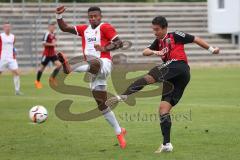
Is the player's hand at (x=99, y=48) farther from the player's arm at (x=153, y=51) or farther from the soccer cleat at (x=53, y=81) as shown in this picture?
the soccer cleat at (x=53, y=81)

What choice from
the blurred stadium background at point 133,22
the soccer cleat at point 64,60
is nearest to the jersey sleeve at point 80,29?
the soccer cleat at point 64,60

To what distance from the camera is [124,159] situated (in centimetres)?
1108

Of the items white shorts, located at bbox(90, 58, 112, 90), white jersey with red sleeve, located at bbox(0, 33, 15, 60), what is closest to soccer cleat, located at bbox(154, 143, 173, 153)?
white shorts, located at bbox(90, 58, 112, 90)

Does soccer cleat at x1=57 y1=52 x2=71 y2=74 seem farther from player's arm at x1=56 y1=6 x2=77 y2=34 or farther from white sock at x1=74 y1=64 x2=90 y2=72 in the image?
player's arm at x1=56 y1=6 x2=77 y2=34

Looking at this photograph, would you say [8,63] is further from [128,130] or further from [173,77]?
[173,77]

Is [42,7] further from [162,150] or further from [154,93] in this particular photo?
[162,150]

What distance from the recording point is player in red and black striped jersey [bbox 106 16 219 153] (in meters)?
11.7

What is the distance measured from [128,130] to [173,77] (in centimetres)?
340

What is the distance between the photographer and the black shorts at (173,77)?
1173cm

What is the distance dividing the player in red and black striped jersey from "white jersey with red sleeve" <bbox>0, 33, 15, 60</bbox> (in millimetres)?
14087

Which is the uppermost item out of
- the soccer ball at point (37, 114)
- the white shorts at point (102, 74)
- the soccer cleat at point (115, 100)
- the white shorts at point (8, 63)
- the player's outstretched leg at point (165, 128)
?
the white shorts at point (102, 74)

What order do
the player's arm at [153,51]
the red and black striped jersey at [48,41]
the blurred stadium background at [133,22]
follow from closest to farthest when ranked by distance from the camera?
the player's arm at [153,51] → the red and black striped jersey at [48,41] → the blurred stadium background at [133,22]

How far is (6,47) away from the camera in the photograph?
2550 centimetres

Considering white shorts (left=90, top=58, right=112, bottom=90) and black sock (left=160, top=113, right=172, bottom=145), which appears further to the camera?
white shorts (left=90, top=58, right=112, bottom=90)
